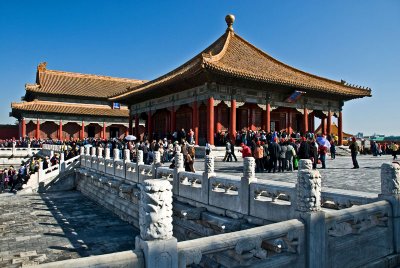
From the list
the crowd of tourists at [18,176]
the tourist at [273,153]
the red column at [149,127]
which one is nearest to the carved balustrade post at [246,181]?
the tourist at [273,153]

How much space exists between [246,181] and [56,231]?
831 cm

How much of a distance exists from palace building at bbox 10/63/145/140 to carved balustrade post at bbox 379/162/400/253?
37.2 meters

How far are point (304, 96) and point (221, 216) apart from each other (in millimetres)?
18108

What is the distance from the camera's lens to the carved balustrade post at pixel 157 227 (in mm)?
3025

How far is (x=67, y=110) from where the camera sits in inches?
1512

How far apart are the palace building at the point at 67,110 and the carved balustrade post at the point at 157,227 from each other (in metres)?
36.9

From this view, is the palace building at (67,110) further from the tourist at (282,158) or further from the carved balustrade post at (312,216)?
the carved balustrade post at (312,216)

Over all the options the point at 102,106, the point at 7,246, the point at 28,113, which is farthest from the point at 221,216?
the point at 102,106

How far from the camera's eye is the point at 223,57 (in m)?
21.0

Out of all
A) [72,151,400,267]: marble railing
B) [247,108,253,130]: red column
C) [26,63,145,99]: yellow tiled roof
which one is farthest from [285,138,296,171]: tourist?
[26,63,145,99]: yellow tiled roof

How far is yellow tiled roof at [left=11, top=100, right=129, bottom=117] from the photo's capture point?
35.8 m

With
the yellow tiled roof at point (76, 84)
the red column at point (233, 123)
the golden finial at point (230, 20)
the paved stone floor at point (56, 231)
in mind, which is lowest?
the paved stone floor at point (56, 231)

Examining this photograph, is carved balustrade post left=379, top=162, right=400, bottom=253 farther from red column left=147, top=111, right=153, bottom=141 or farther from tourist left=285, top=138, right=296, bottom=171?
red column left=147, top=111, right=153, bottom=141

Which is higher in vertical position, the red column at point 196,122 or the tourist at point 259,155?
the red column at point 196,122
